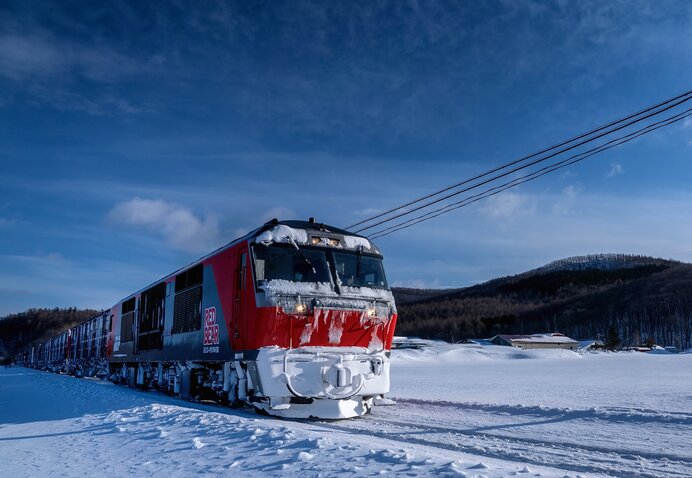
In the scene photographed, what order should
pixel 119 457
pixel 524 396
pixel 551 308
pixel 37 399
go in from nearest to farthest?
1. pixel 119 457
2. pixel 524 396
3. pixel 37 399
4. pixel 551 308

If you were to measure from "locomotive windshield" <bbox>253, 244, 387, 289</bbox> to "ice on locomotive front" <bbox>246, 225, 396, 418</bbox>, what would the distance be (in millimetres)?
22

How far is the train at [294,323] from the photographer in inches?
452

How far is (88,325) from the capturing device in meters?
38.3

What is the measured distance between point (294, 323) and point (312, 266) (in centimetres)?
143

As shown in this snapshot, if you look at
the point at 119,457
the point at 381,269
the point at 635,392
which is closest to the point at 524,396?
the point at 635,392

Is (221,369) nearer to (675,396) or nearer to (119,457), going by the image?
(119,457)

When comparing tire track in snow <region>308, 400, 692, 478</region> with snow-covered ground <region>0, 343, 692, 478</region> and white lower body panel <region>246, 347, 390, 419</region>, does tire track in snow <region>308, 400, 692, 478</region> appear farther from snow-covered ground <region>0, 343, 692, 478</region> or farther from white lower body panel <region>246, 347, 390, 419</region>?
white lower body panel <region>246, 347, 390, 419</region>

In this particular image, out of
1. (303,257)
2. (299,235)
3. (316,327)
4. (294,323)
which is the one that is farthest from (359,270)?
(294,323)

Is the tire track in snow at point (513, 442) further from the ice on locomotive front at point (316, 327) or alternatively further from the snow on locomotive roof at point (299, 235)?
the snow on locomotive roof at point (299, 235)

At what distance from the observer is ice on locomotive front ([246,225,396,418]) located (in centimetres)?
1139

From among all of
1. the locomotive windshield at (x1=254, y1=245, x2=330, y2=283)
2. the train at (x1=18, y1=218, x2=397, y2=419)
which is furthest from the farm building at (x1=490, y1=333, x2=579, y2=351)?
the locomotive windshield at (x1=254, y1=245, x2=330, y2=283)

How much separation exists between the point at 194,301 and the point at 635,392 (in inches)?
560

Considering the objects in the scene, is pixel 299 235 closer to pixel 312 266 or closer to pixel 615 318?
pixel 312 266

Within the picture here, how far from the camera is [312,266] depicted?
1252 centimetres
